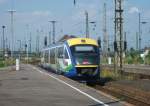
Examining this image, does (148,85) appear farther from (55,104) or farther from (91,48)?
(55,104)

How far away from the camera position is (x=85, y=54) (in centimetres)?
3638

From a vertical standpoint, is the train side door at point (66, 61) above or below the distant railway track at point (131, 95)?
above

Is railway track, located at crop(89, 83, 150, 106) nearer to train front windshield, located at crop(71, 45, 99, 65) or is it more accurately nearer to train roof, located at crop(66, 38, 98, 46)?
train front windshield, located at crop(71, 45, 99, 65)

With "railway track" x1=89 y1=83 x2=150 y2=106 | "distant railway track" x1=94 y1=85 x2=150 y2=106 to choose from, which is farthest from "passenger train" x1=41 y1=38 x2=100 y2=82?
"distant railway track" x1=94 y1=85 x2=150 y2=106

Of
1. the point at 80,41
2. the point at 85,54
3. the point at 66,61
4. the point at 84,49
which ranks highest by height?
the point at 80,41

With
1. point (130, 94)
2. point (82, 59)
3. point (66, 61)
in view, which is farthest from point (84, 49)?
point (130, 94)

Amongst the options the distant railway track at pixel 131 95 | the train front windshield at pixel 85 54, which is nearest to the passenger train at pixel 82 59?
the train front windshield at pixel 85 54

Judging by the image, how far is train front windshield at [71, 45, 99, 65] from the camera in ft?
118

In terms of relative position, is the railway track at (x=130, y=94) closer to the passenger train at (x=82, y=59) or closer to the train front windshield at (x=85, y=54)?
the passenger train at (x=82, y=59)

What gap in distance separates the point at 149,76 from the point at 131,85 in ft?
36.2

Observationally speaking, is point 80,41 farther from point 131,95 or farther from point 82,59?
point 131,95

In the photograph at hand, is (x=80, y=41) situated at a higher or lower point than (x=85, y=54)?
higher

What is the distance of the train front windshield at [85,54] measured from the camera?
118ft

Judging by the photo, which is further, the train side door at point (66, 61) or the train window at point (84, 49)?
the train window at point (84, 49)
